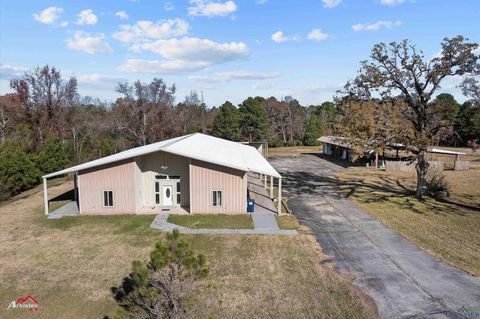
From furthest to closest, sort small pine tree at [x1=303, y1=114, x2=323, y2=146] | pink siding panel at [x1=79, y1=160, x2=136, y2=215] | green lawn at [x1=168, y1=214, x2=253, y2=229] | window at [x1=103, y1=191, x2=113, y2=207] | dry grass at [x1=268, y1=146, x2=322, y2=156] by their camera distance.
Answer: small pine tree at [x1=303, y1=114, x2=323, y2=146], dry grass at [x1=268, y1=146, x2=322, y2=156], window at [x1=103, y1=191, x2=113, y2=207], pink siding panel at [x1=79, y1=160, x2=136, y2=215], green lawn at [x1=168, y1=214, x2=253, y2=229]

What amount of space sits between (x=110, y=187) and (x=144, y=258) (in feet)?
26.5

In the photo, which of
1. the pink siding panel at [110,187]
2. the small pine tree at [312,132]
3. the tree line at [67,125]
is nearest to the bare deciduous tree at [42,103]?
the tree line at [67,125]

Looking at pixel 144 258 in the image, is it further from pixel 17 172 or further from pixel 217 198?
pixel 17 172

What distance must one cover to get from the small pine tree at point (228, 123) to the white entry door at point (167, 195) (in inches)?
1686

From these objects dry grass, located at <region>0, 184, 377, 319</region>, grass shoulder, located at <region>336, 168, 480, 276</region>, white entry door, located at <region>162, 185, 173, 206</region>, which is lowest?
dry grass, located at <region>0, 184, 377, 319</region>

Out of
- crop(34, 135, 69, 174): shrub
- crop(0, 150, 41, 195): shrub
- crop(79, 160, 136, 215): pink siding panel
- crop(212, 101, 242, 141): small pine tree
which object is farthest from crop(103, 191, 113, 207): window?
crop(212, 101, 242, 141): small pine tree

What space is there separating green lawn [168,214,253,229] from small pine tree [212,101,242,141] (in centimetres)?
4493

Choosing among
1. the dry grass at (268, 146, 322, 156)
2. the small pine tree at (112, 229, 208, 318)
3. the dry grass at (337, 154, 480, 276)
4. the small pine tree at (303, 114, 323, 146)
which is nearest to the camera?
the small pine tree at (112, 229, 208, 318)

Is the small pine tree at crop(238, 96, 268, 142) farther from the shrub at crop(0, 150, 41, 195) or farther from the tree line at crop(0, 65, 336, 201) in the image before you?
the shrub at crop(0, 150, 41, 195)

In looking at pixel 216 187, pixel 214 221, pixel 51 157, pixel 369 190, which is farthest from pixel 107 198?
pixel 369 190

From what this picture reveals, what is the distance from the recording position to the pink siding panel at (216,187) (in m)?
20.8

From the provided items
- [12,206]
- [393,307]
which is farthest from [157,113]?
[393,307]

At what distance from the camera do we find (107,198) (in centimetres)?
2130

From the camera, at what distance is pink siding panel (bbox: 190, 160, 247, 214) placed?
2078cm
